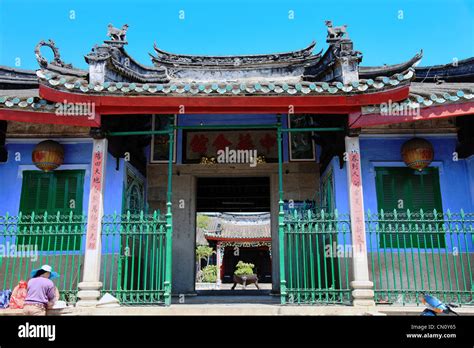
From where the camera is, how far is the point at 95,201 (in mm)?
7797

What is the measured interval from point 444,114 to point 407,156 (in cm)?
121

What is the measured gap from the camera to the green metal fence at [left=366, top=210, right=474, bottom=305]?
7.43m

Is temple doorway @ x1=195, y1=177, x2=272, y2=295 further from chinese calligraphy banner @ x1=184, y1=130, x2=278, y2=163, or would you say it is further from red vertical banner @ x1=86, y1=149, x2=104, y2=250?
red vertical banner @ x1=86, y1=149, x2=104, y2=250

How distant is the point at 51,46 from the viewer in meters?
9.60

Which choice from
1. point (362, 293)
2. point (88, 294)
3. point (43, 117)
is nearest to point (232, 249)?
point (88, 294)

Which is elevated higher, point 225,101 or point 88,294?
point 225,101

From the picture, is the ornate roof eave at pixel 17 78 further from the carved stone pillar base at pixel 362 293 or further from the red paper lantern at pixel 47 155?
the carved stone pillar base at pixel 362 293

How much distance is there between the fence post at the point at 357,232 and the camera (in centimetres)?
717

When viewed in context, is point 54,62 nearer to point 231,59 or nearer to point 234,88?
point 234,88

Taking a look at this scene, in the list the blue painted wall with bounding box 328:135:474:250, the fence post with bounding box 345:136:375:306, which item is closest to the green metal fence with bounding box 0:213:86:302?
the fence post with bounding box 345:136:375:306

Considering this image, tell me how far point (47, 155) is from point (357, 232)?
5.93 meters

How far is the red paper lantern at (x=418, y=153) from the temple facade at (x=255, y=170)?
28 millimetres

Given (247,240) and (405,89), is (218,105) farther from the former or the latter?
(247,240)

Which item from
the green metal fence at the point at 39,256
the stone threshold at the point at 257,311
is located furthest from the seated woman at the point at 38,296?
the green metal fence at the point at 39,256
